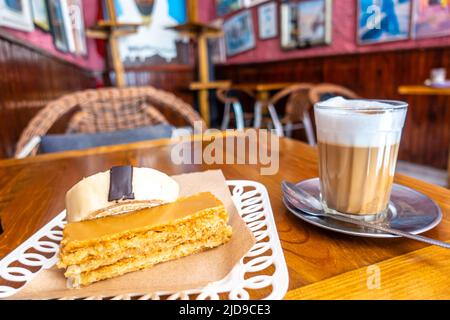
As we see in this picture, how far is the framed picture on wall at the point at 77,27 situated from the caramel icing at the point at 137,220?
3.36 m

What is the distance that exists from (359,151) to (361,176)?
0.04 m

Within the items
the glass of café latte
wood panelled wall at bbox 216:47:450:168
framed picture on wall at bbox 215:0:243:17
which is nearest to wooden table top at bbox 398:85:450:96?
wood panelled wall at bbox 216:47:450:168

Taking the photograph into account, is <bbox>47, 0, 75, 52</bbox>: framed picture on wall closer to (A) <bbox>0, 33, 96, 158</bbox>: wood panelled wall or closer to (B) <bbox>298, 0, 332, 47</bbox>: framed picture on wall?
(A) <bbox>0, 33, 96, 158</bbox>: wood panelled wall

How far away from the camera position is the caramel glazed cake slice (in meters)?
0.32

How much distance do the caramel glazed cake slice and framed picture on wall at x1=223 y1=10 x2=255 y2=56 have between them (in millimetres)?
4355

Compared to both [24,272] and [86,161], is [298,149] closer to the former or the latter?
[86,161]

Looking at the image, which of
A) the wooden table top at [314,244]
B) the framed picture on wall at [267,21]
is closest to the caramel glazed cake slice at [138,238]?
the wooden table top at [314,244]

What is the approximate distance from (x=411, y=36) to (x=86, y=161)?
107 inches

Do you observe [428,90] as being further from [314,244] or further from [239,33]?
[239,33]

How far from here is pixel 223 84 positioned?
4008 millimetres

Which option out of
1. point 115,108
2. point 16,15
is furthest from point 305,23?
point 16,15

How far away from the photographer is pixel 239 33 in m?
4.58

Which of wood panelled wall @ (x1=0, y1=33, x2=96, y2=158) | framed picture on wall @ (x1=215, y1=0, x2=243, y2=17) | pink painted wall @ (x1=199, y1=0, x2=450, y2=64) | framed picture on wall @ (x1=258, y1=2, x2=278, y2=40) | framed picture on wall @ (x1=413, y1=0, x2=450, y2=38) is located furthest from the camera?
framed picture on wall @ (x1=215, y1=0, x2=243, y2=17)

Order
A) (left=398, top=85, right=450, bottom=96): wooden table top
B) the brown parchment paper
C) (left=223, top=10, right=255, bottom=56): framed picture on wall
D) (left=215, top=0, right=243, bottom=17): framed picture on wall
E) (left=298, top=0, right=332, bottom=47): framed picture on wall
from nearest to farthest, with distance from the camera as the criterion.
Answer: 1. the brown parchment paper
2. (left=398, top=85, right=450, bottom=96): wooden table top
3. (left=298, top=0, right=332, bottom=47): framed picture on wall
4. (left=223, top=10, right=255, bottom=56): framed picture on wall
5. (left=215, top=0, right=243, bottom=17): framed picture on wall
